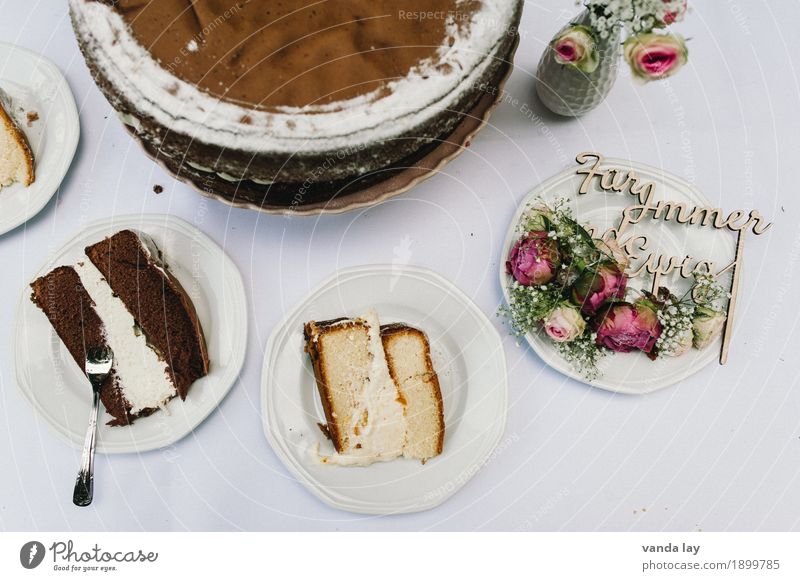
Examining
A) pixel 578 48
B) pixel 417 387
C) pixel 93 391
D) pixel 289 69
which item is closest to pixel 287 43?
pixel 289 69

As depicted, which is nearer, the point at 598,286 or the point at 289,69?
the point at 289,69

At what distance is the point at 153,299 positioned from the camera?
55.2 inches

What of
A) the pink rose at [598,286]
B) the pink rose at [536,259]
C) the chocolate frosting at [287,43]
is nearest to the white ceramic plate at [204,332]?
the chocolate frosting at [287,43]

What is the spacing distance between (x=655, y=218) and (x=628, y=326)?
31cm

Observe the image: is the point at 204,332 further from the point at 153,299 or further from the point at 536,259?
the point at 536,259

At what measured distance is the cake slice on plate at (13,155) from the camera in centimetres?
143

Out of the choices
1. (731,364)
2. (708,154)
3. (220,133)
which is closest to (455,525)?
(731,364)

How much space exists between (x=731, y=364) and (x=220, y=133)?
1.35 metres

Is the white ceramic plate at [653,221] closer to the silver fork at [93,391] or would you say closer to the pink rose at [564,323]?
the pink rose at [564,323]

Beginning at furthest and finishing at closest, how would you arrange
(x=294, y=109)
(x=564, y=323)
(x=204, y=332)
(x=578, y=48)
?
(x=204, y=332) < (x=564, y=323) < (x=578, y=48) < (x=294, y=109)

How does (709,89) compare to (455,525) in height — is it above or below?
above

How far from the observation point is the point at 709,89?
5.12 ft

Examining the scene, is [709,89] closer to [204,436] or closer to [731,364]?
[731,364]

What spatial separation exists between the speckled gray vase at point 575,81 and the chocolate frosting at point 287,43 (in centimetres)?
38
